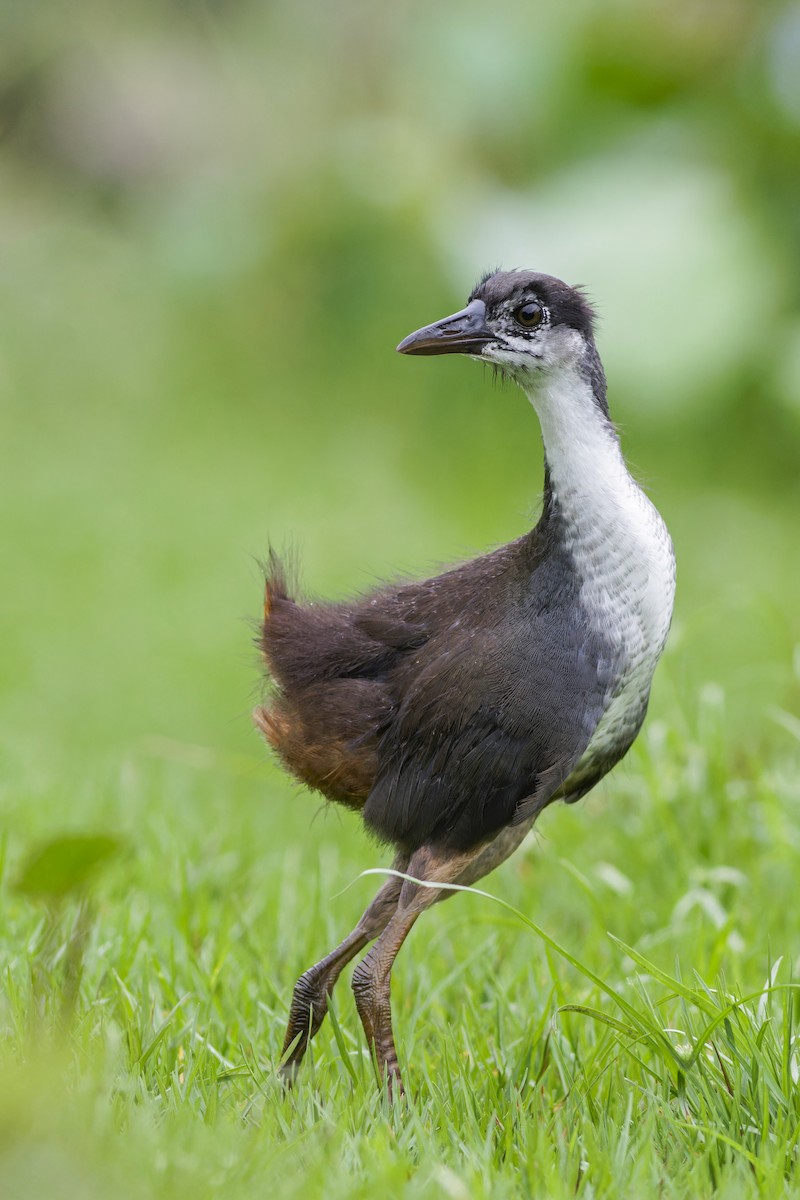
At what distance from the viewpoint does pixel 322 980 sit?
9.71ft

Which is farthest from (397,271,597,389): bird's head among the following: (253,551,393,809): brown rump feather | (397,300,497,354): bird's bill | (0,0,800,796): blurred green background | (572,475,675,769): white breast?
(0,0,800,796): blurred green background

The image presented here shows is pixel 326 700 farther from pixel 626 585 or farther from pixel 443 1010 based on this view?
pixel 443 1010

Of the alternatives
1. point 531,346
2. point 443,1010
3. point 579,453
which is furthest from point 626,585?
point 443,1010

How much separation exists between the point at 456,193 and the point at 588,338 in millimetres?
5984

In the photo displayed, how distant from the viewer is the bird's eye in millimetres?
2781

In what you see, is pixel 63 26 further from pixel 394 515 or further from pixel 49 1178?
pixel 49 1178

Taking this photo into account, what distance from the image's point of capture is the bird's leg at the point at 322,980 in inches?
116

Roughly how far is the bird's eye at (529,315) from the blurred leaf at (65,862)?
136 centimetres

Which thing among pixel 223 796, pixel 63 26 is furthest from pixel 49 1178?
pixel 63 26

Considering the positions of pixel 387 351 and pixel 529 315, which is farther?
pixel 387 351

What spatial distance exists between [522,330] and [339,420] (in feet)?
17.9

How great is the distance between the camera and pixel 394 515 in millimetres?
7434

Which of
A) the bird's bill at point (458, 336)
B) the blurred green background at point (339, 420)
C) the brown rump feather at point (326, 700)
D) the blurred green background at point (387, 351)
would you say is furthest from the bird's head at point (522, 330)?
the blurred green background at point (387, 351)

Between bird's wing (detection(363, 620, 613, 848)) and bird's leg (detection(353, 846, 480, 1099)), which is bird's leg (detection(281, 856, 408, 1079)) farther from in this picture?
bird's wing (detection(363, 620, 613, 848))
